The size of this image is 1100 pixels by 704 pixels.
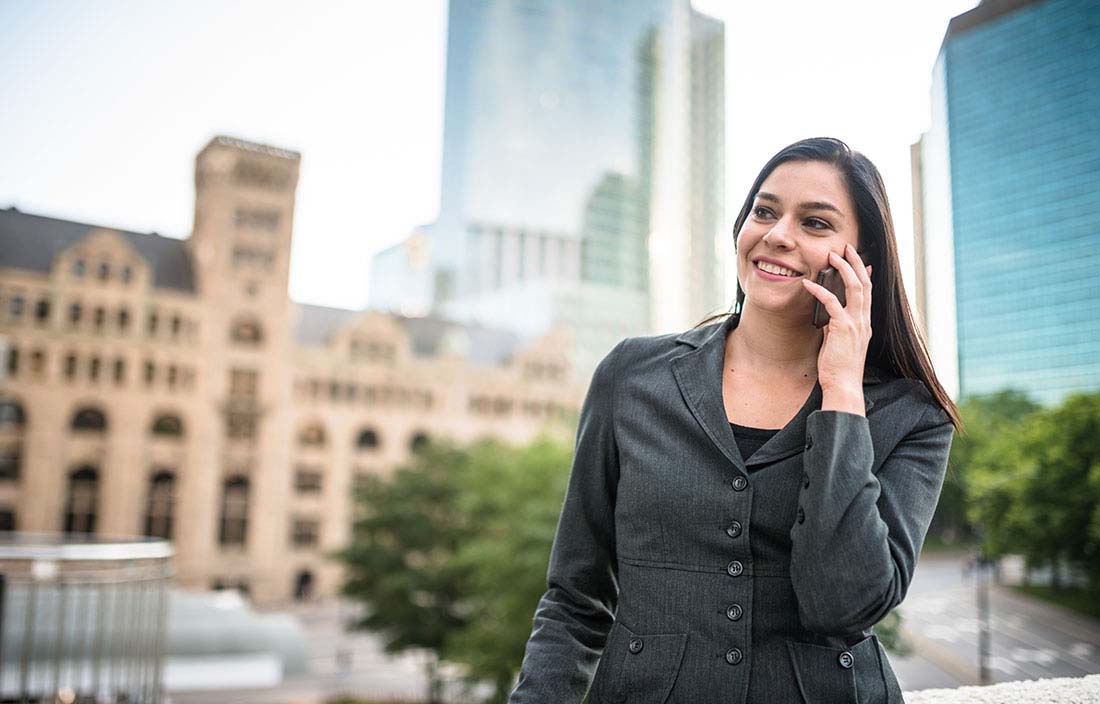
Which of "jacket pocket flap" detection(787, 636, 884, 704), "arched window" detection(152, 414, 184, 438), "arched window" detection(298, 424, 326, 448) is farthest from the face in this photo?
"arched window" detection(298, 424, 326, 448)

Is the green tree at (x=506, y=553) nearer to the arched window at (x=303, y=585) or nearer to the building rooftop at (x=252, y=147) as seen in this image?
the arched window at (x=303, y=585)

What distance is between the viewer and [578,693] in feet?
4.71

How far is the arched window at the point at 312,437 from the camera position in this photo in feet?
121

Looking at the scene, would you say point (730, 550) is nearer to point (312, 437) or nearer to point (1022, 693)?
point (1022, 693)

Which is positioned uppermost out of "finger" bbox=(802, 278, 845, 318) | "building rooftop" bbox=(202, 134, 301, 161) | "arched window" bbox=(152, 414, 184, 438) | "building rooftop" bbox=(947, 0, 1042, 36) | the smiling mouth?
"building rooftop" bbox=(202, 134, 301, 161)

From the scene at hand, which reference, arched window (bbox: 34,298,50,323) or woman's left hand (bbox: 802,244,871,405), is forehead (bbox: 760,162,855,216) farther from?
arched window (bbox: 34,298,50,323)

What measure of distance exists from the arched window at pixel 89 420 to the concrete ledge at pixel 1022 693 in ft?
112

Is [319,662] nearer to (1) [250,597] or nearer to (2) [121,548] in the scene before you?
(1) [250,597]

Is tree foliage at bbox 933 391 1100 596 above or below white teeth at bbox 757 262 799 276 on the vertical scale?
below

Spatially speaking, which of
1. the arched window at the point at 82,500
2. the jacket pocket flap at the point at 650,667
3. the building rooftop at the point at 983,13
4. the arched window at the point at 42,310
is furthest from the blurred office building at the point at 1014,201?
the arched window at the point at 82,500

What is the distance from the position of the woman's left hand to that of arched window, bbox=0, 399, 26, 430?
34186mm

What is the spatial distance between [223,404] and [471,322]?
45.0ft

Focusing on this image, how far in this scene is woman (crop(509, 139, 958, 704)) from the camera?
130 cm

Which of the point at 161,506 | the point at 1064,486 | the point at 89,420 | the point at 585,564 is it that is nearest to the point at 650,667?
the point at 585,564
